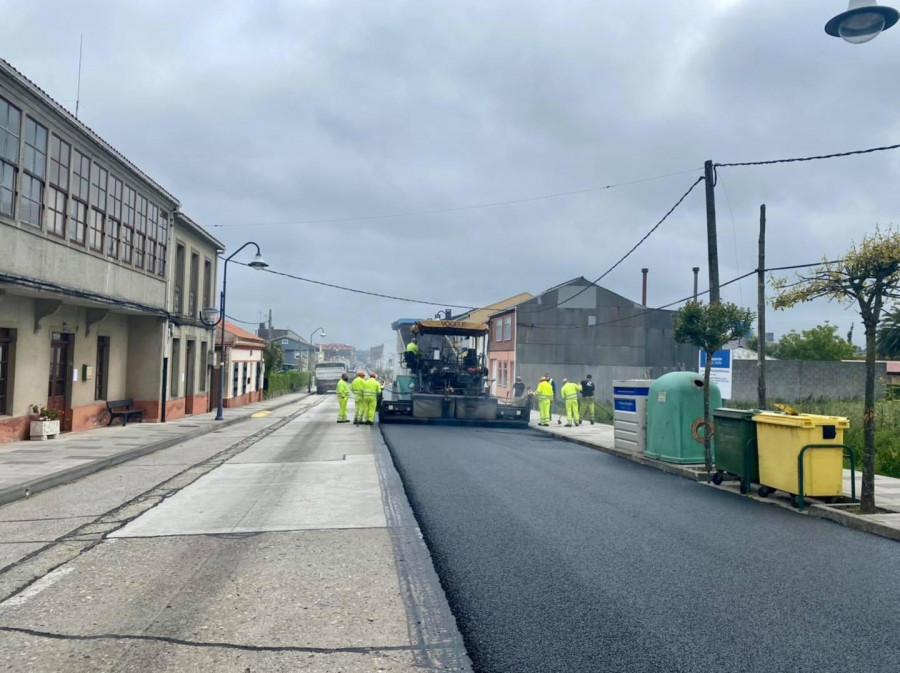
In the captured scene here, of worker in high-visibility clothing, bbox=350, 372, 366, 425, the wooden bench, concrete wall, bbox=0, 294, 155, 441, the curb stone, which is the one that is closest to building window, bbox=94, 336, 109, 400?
concrete wall, bbox=0, 294, 155, 441

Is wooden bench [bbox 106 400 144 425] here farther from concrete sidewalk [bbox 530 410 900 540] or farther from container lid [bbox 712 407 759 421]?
container lid [bbox 712 407 759 421]

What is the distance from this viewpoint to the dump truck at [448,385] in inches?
813

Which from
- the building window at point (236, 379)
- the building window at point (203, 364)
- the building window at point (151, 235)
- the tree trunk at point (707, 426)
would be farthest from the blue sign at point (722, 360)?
the building window at point (236, 379)

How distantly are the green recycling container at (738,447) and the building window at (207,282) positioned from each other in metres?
22.4

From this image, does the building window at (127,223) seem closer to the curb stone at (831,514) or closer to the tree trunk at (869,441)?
the curb stone at (831,514)

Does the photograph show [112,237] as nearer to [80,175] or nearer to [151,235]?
[80,175]

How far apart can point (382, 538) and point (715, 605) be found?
306cm

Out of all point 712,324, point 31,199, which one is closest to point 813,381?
point 712,324

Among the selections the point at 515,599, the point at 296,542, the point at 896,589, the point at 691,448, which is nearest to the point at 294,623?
the point at 515,599

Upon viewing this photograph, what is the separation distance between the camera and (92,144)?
16.3 meters

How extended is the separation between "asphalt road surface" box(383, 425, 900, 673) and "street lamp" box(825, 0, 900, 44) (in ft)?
16.7

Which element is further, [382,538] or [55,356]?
[55,356]

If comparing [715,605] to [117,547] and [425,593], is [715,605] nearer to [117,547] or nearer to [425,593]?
[425,593]

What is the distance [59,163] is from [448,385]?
1186 cm
